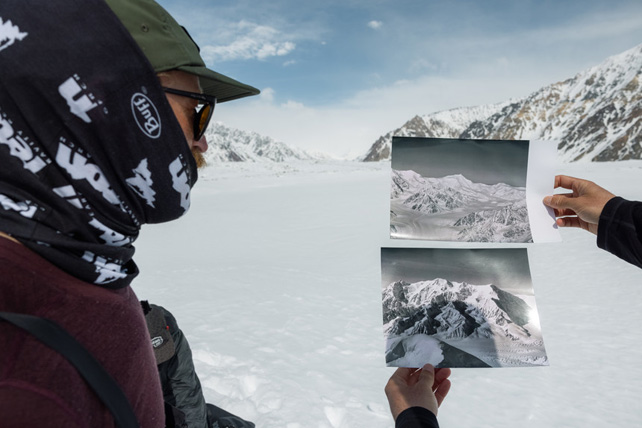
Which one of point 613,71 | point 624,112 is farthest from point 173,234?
point 613,71

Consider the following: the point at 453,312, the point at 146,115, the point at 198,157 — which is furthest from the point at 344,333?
the point at 146,115

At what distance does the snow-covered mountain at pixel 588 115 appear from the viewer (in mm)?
116812

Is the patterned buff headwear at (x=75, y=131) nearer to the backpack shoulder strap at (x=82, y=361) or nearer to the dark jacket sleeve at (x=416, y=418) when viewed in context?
the backpack shoulder strap at (x=82, y=361)

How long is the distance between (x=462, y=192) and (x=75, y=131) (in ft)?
4.91

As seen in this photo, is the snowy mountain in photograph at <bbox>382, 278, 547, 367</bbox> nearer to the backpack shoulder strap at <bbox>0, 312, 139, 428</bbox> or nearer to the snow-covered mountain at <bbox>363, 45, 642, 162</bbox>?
the backpack shoulder strap at <bbox>0, 312, 139, 428</bbox>

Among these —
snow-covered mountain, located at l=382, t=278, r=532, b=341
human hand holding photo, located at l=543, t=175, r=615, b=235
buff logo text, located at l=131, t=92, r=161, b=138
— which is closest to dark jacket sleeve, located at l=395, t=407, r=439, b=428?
snow-covered mountain, located at l=382, t=278, r=532, b=341

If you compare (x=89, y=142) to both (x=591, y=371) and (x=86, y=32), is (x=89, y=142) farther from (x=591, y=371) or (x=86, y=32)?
(x=591, y=371)

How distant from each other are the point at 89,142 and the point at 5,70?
20 cm

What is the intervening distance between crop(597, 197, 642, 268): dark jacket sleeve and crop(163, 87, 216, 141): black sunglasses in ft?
5.06

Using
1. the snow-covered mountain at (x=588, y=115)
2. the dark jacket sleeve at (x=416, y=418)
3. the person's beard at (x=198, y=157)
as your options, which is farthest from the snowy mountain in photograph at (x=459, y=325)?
the snow-covered mountain at (x=588, y=115)

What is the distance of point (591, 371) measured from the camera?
340 centimetres

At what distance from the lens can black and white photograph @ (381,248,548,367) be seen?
168cm

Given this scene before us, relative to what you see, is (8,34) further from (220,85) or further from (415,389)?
(415,389)

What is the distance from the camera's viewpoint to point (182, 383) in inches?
105
